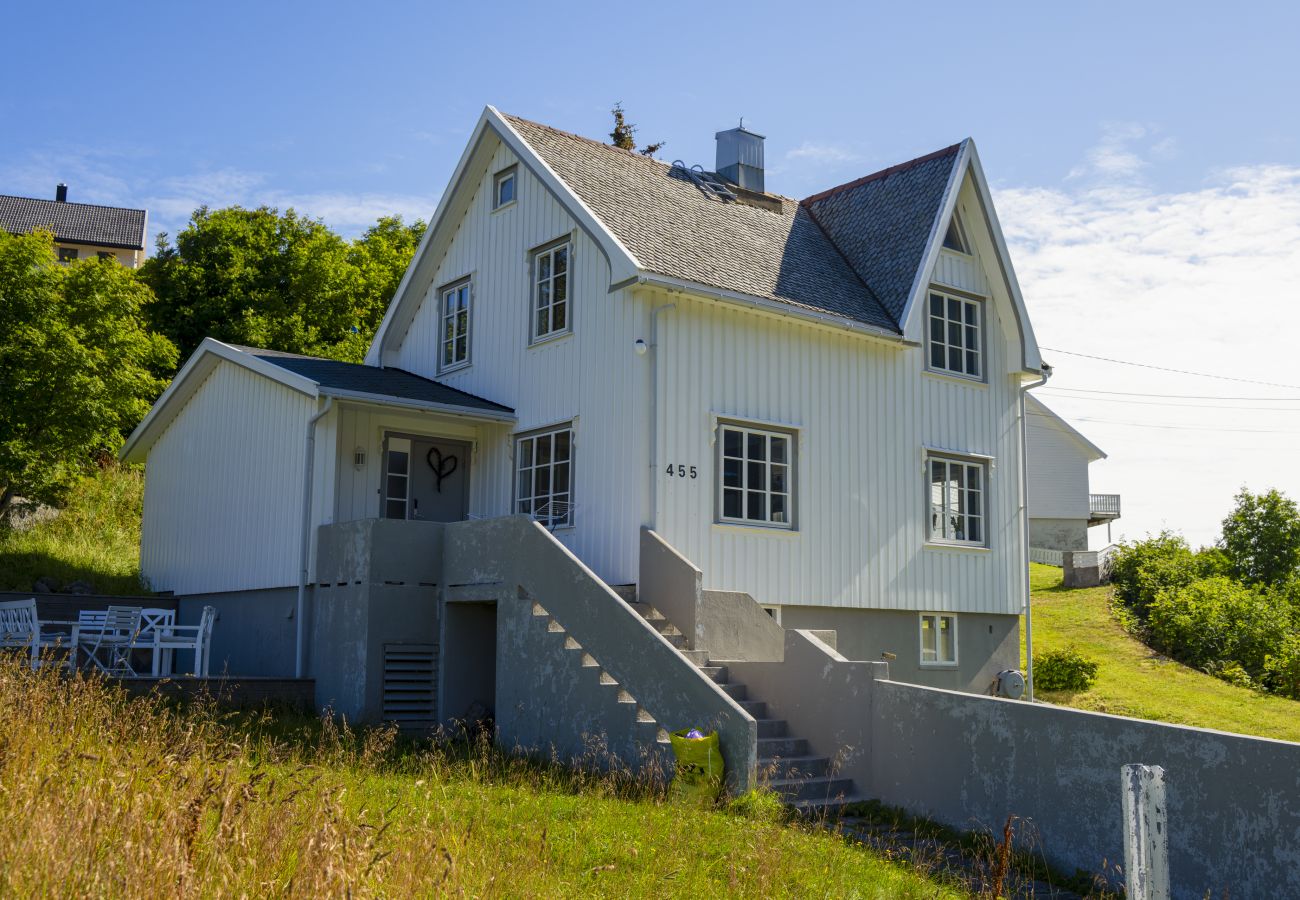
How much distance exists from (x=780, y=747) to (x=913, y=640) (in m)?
6.73

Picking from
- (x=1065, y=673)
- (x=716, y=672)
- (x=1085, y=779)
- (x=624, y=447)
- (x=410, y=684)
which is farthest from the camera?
(x=1065, y=673)

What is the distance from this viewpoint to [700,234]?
1798 centimetres

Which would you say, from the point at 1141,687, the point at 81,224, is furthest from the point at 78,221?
the point at 1141,687

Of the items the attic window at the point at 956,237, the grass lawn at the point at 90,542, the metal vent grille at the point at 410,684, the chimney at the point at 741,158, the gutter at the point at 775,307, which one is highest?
the chimney at the point at 741,158

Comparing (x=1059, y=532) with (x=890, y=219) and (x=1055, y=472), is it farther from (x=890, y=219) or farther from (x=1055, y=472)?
(x=890, y=219)

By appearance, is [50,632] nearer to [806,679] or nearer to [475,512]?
[475,512]

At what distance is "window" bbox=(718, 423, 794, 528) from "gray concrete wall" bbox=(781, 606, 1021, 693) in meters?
1.35

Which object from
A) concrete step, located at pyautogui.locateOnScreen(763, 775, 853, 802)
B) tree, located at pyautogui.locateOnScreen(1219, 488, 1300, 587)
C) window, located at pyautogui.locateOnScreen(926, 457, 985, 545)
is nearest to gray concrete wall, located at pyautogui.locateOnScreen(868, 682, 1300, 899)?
concrete step, located at pyautogui.locateOnScreen(763, 775, 853, 802)

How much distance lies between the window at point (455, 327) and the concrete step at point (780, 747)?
30.0 feet

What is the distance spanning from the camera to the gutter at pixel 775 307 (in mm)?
15352

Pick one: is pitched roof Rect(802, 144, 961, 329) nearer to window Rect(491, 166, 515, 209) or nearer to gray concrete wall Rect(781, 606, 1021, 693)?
gray concrete wall Rect(781, 606, 1021, 693)

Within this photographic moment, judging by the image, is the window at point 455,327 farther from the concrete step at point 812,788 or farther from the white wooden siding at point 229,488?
the concrete step at point 812,788

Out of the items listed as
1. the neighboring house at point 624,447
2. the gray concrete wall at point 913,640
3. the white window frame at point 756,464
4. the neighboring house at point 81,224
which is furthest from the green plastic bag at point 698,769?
the neighboring house at point 81,224

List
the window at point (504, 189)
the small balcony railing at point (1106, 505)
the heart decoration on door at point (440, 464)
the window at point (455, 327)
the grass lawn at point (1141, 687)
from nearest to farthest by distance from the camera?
the heart decoration on door at point (440, 464) → the window at point (504, 189) → the window at point (455, 327) → the grass lawn at point (1141, 687) → the small balcony railing at point (1106, 505)
